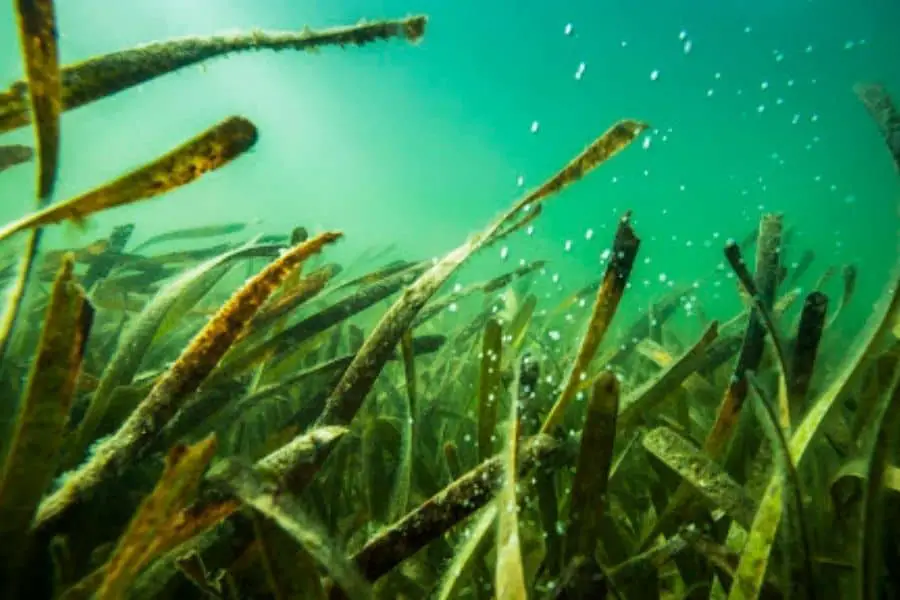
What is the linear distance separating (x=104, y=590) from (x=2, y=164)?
886 mm

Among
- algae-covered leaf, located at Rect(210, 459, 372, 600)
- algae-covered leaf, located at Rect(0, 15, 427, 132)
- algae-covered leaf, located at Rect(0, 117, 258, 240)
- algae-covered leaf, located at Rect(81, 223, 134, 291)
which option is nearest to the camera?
algae-covered leaf, located at Rect(210, 459, 372, 600)

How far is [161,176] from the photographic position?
2.23 ft

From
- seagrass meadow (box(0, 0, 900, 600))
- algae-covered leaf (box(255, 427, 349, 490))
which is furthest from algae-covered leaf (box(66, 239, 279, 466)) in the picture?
algae-covered leaf (box(255, 427, 349, 490))

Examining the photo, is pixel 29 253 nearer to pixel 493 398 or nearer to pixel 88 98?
pixel 88 98

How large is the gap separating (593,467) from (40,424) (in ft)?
2.06

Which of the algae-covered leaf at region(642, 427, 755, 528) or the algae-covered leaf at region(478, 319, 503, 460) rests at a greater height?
the algae-covered leaf at region(478, 319, 503, 460)

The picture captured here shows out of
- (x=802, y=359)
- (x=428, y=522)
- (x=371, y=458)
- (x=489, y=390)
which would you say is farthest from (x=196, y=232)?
(x=802, y=359)

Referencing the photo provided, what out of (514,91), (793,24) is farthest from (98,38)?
(793,24)

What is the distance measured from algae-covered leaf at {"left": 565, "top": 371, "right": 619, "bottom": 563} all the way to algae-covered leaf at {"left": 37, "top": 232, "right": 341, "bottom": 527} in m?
0.42

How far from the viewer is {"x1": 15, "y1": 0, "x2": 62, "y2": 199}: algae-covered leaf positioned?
0.68 metres

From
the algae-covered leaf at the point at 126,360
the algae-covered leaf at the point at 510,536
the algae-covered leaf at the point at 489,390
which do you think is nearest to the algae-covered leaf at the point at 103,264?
the algae-covered leaf at the point at 126,360

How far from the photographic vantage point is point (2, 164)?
1082 mm

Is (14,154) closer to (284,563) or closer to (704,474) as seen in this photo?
(284,563)

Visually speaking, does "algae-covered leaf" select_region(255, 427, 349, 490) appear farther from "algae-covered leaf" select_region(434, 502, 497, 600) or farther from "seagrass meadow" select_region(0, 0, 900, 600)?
"algae-covered leaf" select_region(434, 502, 497, 600)
